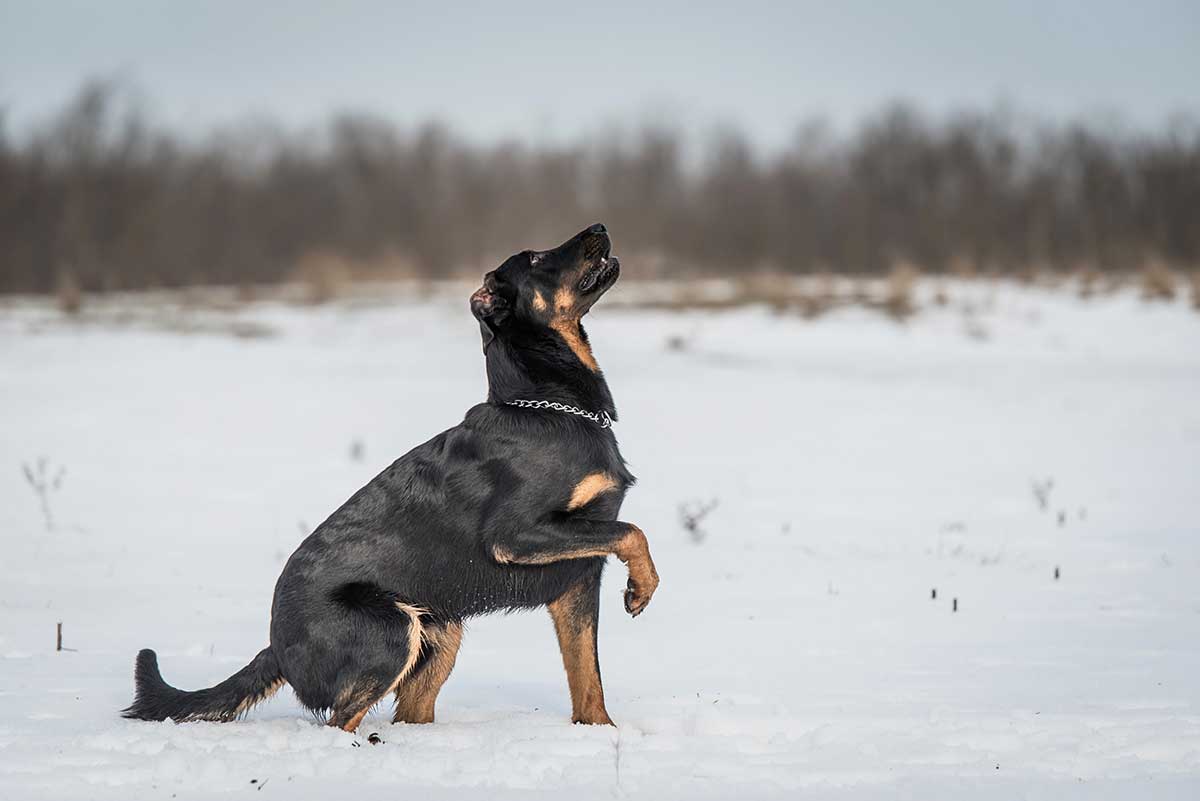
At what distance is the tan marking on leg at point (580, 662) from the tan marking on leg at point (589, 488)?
0.34 metres

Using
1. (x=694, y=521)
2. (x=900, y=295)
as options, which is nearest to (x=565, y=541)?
(x=694, y=521)

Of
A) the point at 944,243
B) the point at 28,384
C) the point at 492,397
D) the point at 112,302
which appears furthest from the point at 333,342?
the point at 944,243

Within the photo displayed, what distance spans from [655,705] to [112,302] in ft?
60.6

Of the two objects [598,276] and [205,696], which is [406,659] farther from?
[598,276]

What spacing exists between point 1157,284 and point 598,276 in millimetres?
15335

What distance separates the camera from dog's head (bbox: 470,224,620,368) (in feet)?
14.9

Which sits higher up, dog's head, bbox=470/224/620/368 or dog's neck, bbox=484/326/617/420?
dog's head, bbox=470/224/620/368

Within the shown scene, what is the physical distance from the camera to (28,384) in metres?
12.9

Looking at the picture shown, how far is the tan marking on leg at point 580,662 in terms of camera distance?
4.45 meters

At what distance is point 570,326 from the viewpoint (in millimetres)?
4590

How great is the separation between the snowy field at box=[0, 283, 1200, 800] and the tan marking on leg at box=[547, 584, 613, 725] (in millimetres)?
126

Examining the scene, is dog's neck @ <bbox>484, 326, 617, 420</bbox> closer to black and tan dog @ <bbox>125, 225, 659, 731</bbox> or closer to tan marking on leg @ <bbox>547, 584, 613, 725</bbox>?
black and tan dog @ <bbox>125, 225, 659, 731</bbox>

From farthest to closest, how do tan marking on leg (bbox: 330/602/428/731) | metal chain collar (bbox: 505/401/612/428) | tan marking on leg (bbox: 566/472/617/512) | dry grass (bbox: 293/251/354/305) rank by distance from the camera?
dry grass (bbox: 293/251/354/305) < metal chain collar (bbox: 505/401/612/428) < tan marking on leg (bbox: 566/472/617/512) < tan marking on leg (bbox: 330/602/428/731)

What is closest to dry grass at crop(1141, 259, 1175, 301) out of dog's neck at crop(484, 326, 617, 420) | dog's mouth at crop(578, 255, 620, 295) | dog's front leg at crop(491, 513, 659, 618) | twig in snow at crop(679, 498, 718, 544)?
twig in snow at crop(679, 498, 718, 544)
